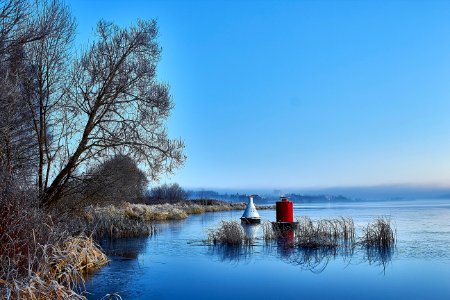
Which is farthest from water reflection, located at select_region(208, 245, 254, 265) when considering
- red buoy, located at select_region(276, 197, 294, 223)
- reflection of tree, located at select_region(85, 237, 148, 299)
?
red buoy, located at select_region(276, 197, 294, 223)

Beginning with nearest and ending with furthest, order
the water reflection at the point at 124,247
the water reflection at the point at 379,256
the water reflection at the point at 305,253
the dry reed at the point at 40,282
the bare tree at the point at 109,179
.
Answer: the dry reed at the point at 40,282 < the water reflection at the point at 379,256 < the water reflection at the point at 305,253 < the bare tree at the point at 109,179 < the water reflection at the point at 124,247

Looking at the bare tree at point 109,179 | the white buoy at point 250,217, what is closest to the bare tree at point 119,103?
the bare tree at point 109,179

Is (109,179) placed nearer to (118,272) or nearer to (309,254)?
(118,272)

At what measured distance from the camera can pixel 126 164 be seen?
16266mm

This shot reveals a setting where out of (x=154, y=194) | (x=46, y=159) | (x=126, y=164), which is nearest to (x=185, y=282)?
(x=126, y=164)

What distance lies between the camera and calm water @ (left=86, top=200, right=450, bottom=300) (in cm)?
1102

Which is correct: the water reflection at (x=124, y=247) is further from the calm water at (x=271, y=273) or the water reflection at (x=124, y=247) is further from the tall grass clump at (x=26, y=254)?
the tall grass clump at (x=26, y=254)

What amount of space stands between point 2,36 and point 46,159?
6.21 m

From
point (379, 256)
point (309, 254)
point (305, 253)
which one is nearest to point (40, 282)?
point (309, 254)

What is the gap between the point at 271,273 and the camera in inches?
522

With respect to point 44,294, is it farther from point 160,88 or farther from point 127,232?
point 127,232

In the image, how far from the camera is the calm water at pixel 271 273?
36.2ft

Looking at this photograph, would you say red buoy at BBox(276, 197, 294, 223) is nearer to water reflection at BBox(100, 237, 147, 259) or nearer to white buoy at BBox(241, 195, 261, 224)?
water reflection at BBox(100, 237, 147, 259)

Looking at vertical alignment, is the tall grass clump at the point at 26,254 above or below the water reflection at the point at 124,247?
above
